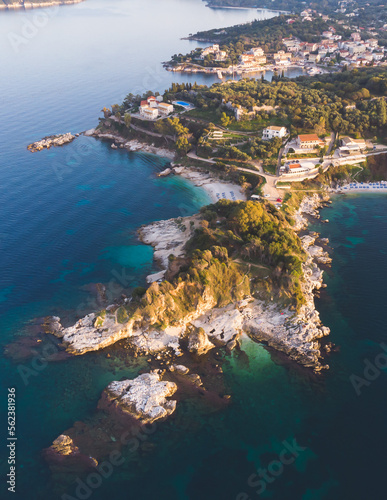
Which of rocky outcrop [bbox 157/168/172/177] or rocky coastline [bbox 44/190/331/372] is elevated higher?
rocky outcrop [bbox 157/168/172/177]

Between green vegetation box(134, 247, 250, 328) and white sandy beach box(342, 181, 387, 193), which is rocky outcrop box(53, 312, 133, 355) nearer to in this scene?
green vegetation box(134, 247, 250, 328)

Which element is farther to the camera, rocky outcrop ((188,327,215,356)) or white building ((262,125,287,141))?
white building ((262,125,287,141))

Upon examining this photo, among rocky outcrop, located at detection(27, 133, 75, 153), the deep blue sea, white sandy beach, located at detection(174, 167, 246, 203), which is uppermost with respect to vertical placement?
rocky outcrop, located at detection(27, 133, 75, 153)

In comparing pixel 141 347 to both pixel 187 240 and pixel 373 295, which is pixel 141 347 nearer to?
pixel 187 240

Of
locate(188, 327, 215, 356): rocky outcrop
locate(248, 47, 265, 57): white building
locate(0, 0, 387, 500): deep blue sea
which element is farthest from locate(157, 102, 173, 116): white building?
locate(248, 47, 265, 57): white building

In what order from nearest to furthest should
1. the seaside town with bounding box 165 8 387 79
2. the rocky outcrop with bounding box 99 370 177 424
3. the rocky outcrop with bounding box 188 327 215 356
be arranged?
the rocky outcrop with bounding box 99 370 177 424 < the rocky outcrop with bounding box 188 327 215 356 < the seaside town with bounding box 165 8 387 79

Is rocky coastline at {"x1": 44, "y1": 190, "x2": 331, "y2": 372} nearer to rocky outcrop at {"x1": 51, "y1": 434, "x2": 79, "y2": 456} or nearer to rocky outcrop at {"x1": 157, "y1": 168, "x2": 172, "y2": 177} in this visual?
rocky outcrop at {"x1": 51, "y1": 434, "x2": 79, "y2": 456}

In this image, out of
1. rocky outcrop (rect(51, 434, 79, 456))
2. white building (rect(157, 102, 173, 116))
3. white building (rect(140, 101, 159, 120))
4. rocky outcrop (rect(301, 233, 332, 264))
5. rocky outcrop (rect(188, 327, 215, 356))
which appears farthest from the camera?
white building (rect(157, 102, 173, 116))
